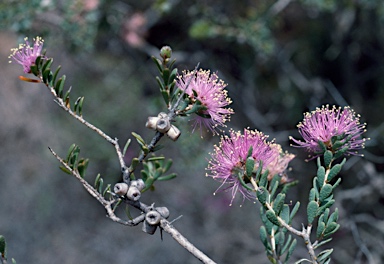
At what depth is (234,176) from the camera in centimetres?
118

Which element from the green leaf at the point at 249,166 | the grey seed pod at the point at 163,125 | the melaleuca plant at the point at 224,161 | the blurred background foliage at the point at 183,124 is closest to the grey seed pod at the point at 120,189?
the melaleuca plant at the point at 224,161

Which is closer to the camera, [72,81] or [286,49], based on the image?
[286,49]

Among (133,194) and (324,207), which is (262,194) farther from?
(133,194)

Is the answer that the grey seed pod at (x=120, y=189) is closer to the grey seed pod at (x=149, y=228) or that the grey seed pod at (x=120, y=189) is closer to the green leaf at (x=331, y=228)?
the grey seed pod at (x=149, y=228)

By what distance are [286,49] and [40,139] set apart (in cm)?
235

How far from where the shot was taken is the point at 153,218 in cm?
107

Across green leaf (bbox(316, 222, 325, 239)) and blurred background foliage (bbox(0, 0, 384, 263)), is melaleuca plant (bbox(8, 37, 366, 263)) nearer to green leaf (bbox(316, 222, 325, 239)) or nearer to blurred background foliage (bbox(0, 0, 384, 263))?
green leaf (bbox(316, 222, 325, 239))

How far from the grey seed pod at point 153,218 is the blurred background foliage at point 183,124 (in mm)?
1393

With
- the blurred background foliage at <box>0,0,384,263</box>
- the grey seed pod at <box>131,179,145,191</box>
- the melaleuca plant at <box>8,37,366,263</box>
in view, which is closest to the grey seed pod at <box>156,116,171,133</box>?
the melaleuca plant at <box>8,37,366,263</box>

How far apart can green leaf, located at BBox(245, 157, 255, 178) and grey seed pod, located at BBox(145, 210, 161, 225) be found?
201 millimetres

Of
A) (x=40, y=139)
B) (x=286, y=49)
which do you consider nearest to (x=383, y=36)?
(x=286, y=49)

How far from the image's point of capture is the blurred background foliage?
2850mm

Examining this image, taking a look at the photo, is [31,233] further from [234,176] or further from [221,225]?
[234,176]

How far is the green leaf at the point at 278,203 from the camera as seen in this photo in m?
1.04
